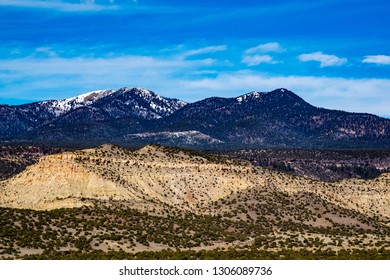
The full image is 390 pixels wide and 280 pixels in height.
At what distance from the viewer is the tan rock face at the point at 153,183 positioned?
9869cm

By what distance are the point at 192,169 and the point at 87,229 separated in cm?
4119

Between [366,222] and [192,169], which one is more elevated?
[192,169]

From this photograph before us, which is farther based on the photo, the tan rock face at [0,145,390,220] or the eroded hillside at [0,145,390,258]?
Result: the tan rock face at [0,145,390,220]

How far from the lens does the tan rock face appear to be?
98.7 m

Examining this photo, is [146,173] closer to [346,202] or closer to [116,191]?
[116,191]

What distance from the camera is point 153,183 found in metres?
107

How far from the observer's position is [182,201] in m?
104

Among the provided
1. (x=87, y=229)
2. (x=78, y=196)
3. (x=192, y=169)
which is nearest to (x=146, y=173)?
(x=192, y=169)

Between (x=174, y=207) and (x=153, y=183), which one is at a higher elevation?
(x=153, y=183)

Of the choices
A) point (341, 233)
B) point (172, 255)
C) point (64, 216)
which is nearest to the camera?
point (172, 255)

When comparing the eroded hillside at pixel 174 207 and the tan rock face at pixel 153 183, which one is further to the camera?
the tan rock face at pixel 153 183

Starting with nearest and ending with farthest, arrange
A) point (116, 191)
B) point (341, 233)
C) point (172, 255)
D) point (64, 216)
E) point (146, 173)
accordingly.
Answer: point (172, 255) < point (64, 216) < point (341, 233) < point (116, 191) < point (146, 173)

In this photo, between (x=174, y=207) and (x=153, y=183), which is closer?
(x=174, y=207)

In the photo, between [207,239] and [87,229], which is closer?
[87,229]
